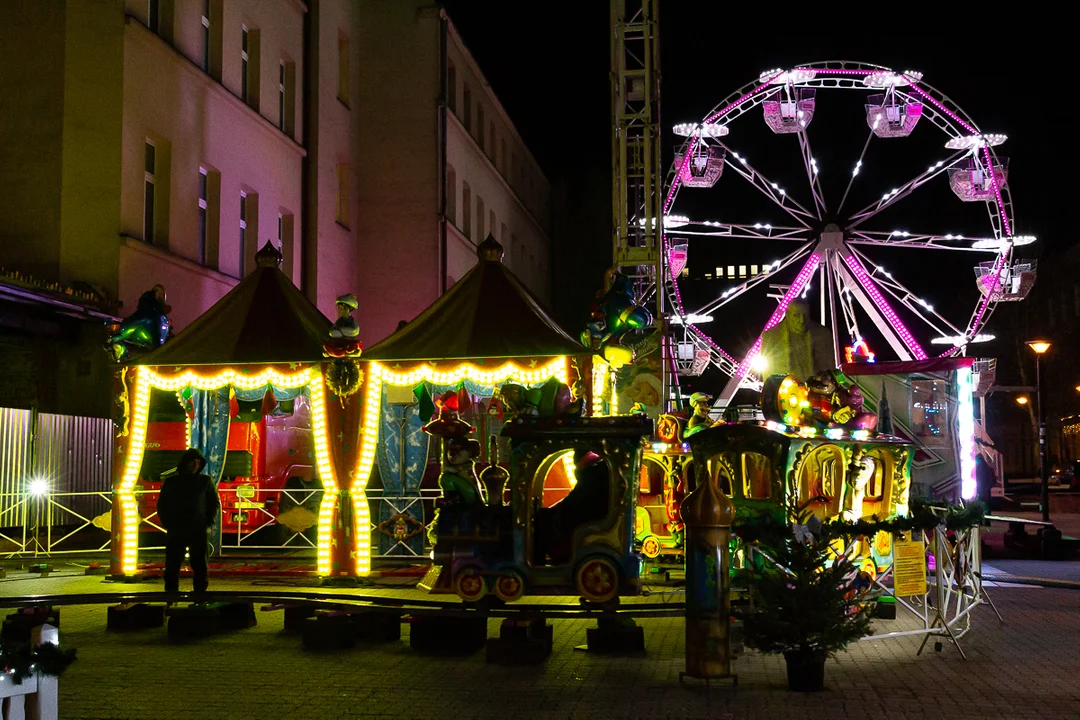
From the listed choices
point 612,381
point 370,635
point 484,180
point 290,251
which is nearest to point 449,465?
point 370,635

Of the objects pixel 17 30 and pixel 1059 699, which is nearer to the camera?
pixel 1059 699

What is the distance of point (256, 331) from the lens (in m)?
17.1

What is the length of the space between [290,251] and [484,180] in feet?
50.7

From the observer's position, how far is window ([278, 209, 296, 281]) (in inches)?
1078

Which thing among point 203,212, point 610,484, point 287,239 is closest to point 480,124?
point 287,239

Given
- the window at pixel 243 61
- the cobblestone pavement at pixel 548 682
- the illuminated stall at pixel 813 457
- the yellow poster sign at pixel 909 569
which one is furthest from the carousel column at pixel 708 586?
the window at pixel 243 61

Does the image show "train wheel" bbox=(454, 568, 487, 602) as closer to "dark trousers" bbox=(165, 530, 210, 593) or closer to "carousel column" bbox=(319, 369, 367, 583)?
"dark trousers" bbox=(165, 530, 210, 593)

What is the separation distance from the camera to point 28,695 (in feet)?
20.3

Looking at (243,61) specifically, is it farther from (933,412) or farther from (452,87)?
(933,412)

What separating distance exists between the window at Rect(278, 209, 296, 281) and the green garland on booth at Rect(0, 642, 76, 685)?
21667 mm

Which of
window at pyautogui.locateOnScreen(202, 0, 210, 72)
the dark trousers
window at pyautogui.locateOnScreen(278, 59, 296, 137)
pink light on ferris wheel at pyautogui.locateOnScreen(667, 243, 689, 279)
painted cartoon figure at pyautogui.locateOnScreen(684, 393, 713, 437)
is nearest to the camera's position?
the dark trousers

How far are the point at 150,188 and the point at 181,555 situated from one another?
32.9ft

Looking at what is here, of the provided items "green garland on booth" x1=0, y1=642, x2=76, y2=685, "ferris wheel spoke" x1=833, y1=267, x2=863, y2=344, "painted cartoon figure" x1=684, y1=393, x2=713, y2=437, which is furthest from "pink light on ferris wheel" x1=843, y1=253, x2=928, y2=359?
"green garland on booth" x1=0, y1=642, x2=76, y2=685

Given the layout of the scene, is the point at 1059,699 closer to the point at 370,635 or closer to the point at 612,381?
the point at 370,635
